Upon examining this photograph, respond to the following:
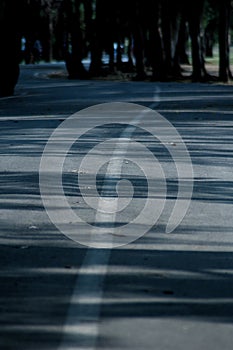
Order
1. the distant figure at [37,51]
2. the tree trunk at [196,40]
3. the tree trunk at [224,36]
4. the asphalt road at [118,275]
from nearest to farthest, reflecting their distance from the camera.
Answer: the asphalt road at [118,275] → the tree trunk at [224,36] → the tree trunk at [196,40] → the distant figure at [37,51]

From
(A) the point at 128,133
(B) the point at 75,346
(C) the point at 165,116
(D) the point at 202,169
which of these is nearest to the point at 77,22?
(C) the point at 165,116

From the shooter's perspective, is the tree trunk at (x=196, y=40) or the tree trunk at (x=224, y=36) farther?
the tree trunk at (x=196, y=40)

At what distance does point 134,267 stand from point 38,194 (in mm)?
4455

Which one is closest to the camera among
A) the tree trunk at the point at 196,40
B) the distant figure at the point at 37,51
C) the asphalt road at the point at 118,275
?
the asphalt road at the point at 118,275

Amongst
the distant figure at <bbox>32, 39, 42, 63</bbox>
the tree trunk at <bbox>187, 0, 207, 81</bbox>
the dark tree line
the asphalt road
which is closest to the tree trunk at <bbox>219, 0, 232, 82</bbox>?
the dark tree line

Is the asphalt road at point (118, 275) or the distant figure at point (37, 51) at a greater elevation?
the asphalt road at point (118, 275)

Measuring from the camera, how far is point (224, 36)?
56062 mm

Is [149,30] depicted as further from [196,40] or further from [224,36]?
[224,36]

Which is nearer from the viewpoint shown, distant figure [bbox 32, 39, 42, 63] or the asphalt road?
the asphalt road

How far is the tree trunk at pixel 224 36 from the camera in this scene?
55.5 meters

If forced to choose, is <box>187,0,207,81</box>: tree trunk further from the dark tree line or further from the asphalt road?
the asphalt road

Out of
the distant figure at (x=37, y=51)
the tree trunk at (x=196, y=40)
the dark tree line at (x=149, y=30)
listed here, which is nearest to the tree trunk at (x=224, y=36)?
the dark tree line at (x=149, y=30)

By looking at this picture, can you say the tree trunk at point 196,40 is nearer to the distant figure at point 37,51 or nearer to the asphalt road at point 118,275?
the asphalt road at point 118,275

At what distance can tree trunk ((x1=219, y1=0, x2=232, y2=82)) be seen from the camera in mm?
55500
